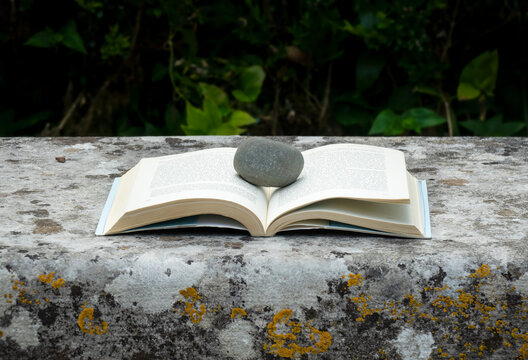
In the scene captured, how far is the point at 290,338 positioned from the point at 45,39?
186cm

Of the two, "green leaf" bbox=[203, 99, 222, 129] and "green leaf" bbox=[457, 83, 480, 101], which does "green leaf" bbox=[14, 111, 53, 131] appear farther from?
"green leaf" bbox=[457, 83, 480, 101]

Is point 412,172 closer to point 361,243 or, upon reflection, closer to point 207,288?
point 361,243

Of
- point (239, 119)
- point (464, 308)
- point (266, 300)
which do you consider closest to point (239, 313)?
point (266, 300)

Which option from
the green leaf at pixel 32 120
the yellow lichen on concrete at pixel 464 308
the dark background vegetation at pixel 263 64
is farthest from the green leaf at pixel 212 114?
the yellow lichen on concrete at pixel 464 308

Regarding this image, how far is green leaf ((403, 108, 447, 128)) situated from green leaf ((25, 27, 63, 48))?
1336mm

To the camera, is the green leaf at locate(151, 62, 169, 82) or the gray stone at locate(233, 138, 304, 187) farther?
the green leaf at locate(151, 62, 169, 82)

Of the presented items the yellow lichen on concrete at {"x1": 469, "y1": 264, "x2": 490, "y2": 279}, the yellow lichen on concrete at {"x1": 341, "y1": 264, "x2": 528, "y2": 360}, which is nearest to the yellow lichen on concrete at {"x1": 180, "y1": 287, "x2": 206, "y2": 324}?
the yellow lichen on concrete at {"x1": 341, "y1": 264, "x2": 528, "y2": 360}

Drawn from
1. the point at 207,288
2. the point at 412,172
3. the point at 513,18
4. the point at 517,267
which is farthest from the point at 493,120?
the point at 207,288

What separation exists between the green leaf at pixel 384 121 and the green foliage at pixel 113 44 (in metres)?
1.03

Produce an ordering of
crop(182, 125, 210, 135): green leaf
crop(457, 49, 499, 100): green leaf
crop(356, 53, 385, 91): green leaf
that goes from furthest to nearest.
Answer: crop(356, 53, 385, 91): green leaf < crop(457, 49, 499, 100): green leaf < crop(182, 125, 210, 135): green leaf

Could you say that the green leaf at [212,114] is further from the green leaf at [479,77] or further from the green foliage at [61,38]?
the green leaf at [479,77]

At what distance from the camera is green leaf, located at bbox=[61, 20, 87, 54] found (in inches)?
97.7

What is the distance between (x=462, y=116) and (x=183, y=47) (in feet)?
3.85

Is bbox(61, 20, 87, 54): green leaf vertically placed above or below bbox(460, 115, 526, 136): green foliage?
above
